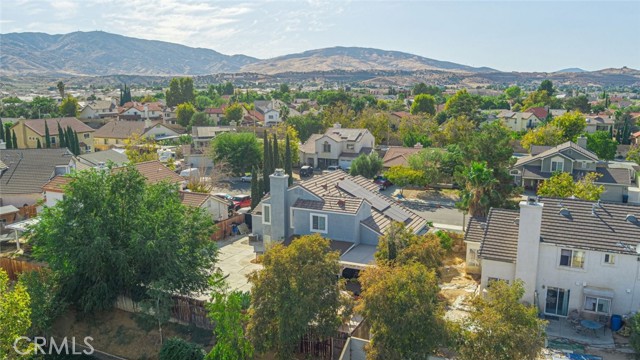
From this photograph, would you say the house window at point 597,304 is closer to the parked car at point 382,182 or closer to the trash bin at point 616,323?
the trash bin at point 616,323

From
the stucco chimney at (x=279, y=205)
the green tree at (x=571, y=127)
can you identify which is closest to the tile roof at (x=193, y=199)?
the stucco chimney at (x=279, y=205)

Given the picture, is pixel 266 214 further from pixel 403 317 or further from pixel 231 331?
pixel 403 317

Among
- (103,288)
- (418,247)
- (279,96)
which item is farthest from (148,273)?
(279,96)

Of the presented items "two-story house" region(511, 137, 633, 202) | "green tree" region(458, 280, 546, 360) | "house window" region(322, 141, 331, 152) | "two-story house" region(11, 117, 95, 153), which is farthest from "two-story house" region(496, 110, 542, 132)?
"green tree" region(458, 280, 546, 360)

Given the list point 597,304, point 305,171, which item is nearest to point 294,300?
point 597,304

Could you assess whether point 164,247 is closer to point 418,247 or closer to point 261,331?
point 261,331

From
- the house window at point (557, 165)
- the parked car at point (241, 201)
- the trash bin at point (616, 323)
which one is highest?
the house window at point (557, 165)
